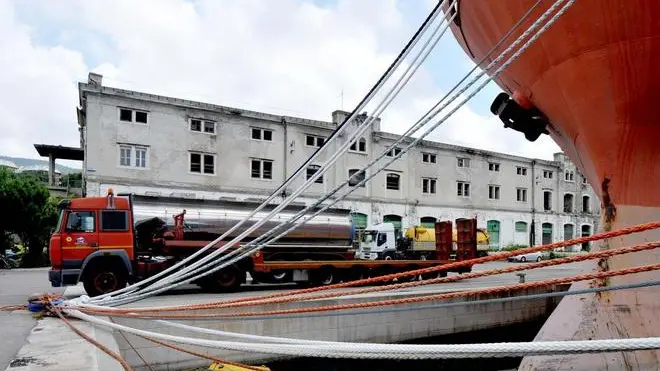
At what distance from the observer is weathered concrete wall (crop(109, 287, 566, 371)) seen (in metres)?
7.33

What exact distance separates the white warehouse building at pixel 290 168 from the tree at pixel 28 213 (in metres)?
3.86

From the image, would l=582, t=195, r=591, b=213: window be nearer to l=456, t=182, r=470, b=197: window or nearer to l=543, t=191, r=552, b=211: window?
l=543, t=191, r=552, b=211: window

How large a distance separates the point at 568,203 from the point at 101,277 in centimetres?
3770

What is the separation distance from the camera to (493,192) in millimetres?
35094

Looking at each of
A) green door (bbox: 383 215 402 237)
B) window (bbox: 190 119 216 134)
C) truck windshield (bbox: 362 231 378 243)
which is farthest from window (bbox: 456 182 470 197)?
window (bbox: 190 119 216 134)

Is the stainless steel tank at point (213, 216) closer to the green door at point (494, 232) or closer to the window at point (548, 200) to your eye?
the green door at point (494, 232)

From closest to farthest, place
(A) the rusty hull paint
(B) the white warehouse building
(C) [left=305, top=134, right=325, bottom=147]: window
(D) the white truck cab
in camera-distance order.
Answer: (A) the rusty hull paint, (B) the white warehouse building, (D) the white truck cab, (C) [left=305, top=134, right=325, bottom=147]: window

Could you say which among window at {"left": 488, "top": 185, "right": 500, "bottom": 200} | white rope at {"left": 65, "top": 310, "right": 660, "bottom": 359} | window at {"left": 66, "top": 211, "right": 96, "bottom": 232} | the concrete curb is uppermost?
window at {"left": 488, "top": 185, "right": 500, "bottom": 200}

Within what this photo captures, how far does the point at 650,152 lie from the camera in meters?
4.78

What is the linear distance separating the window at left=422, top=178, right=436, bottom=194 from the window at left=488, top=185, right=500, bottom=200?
5.16m

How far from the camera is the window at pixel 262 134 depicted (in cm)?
2636

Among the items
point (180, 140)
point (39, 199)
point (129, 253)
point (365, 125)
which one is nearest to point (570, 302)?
point (365, 125)

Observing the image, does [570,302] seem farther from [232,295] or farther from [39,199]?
[39,199]

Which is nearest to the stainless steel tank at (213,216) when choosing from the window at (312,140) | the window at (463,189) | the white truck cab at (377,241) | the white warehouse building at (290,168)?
the white warehouse building at (290,168)
